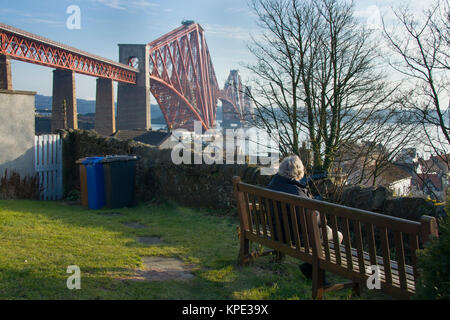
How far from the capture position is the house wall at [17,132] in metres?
7.29

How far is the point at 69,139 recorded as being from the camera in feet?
27.8

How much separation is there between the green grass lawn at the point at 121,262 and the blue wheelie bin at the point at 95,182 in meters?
1.23

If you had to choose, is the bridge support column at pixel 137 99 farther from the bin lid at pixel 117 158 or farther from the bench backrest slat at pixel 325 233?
the bench backrest slat at pixel 325 233

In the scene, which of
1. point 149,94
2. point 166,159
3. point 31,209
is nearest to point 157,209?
point 166,159

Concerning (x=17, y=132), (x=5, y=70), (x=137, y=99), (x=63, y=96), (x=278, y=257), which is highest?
(x=137, y=99)

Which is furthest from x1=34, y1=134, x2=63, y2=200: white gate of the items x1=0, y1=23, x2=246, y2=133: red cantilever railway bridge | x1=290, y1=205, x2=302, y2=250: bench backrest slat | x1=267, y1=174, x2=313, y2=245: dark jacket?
x1=0, y1=23, x2=246, y2=133: red cantilever railway bridge

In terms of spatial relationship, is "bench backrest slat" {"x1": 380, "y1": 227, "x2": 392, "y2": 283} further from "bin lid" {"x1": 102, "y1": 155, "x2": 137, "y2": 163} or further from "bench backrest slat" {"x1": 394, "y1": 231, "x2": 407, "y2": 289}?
"bin lid" {"x1": 102, "y1": 155, "x2": 137, "y2": 163}

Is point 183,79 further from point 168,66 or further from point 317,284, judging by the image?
point 317,284

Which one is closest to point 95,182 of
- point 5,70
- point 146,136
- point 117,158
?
point 117,158

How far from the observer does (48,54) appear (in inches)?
1055

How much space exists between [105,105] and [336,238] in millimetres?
35321

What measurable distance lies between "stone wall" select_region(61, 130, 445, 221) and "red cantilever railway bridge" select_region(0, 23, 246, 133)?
52.2ft

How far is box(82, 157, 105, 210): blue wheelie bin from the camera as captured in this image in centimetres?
655
